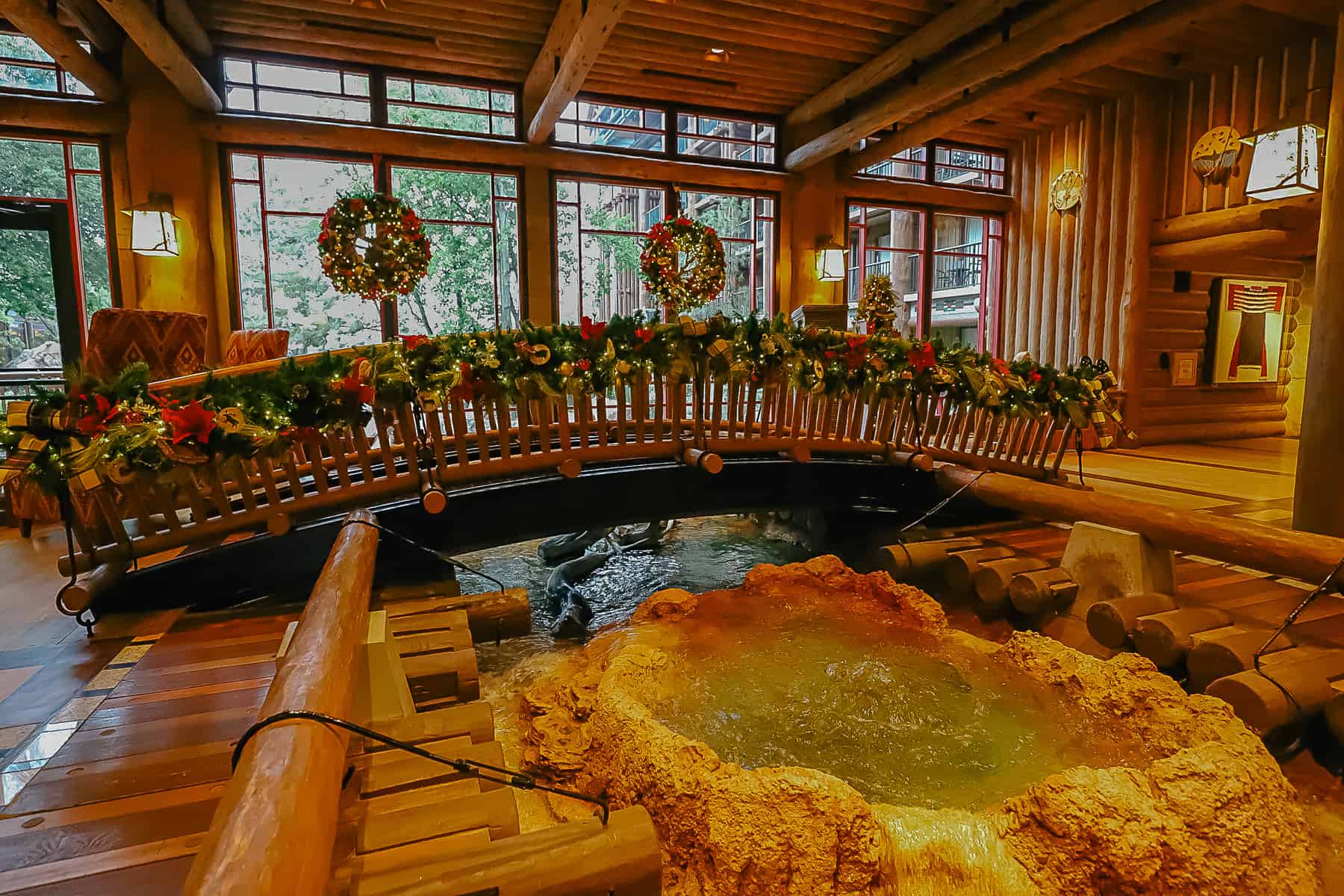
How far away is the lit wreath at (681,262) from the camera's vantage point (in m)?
6.96

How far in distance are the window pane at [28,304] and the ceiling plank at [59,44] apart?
4.73ft

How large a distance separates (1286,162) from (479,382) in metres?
6.14

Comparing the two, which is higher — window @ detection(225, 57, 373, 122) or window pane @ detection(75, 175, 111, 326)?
window @ detection(225, 57, 373, 122)

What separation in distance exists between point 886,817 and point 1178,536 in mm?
2211

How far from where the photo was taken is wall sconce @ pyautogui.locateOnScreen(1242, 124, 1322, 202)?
5211 millimetres

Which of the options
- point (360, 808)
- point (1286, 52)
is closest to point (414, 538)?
point (360, 808)

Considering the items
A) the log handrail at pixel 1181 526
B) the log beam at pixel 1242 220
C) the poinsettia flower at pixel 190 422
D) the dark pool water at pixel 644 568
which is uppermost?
the log beam at pixel 1242 220

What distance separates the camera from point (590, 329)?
12.1 ft

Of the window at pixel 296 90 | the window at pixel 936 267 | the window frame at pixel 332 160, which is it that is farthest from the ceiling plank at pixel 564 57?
the window at pixel 936 267

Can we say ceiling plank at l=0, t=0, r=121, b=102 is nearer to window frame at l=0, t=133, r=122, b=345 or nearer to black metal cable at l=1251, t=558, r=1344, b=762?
window frame at l=0, t=133, r=122, b=345

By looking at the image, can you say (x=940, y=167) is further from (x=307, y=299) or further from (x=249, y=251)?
(x=249, y=251)

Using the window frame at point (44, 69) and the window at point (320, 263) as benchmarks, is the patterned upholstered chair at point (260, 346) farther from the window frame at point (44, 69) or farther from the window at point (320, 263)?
the window frame at point (44, 69)

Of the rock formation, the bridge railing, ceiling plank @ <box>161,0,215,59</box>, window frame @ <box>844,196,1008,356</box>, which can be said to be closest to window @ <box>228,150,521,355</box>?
ceiling plank @ <box>161,0,215,59</box>

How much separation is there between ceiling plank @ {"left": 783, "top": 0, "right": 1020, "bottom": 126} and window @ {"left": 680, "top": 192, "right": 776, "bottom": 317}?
1.18 m
